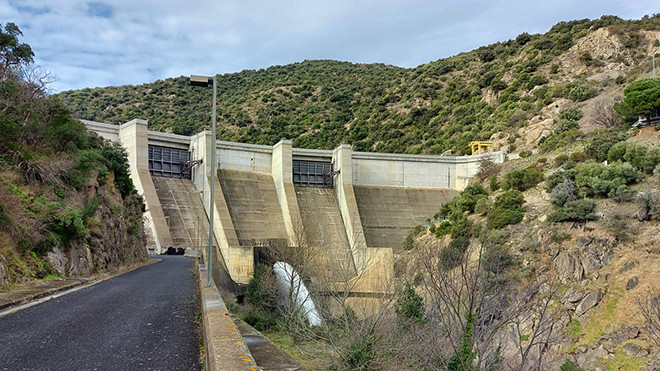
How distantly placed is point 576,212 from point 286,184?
69.9 ft

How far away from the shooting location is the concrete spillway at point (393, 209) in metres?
42.6

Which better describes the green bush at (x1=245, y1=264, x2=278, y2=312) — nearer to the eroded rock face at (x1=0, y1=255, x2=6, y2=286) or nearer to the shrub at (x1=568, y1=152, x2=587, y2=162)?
the eroded rock face at (x1=0, y1=255, x2=6, y2=286)

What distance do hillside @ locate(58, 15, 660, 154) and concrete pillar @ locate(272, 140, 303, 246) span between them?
79.2ft

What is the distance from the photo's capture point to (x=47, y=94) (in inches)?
906

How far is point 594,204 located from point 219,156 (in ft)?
89.0

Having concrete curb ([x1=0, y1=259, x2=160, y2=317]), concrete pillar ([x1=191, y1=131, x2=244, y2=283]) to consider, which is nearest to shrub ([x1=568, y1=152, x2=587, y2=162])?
concrete pillar ([x1=191, y1=131, x2=244, y2=283])

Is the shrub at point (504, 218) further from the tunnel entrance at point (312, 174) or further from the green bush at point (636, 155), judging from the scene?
the tunnel entrance at point (312, 174)

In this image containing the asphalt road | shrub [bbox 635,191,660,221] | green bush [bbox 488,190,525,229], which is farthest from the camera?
green bush [bbox 488,190,525,229]

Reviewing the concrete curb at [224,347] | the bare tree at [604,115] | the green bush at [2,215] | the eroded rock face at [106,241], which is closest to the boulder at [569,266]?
the bare tree at [604,115]

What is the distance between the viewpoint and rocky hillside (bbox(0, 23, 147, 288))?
585 inches

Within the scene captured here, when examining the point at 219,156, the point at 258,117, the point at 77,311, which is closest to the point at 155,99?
the point at 258,117

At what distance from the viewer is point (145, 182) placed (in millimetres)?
35688

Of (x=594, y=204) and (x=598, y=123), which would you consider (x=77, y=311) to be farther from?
(x=598, y=123)

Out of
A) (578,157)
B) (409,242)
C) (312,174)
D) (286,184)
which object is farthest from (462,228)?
(312,174)
